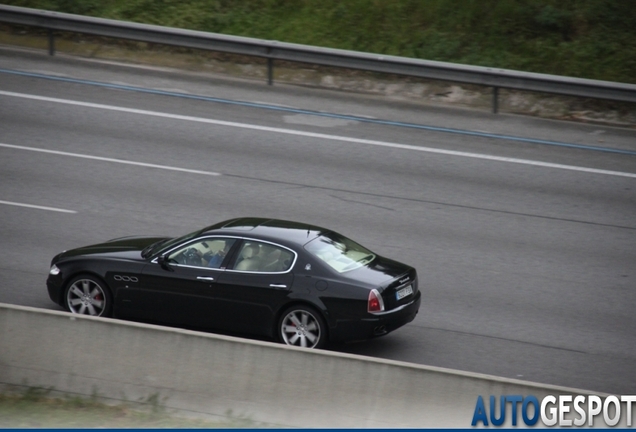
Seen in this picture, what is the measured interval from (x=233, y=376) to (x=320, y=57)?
13.6 m

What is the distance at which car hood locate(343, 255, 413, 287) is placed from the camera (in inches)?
397

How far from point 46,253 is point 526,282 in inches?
271

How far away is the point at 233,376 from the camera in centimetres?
871

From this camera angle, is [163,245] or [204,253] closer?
[204,253]

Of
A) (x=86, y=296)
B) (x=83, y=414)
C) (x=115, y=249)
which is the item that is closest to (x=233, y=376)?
(x=83, y=414)

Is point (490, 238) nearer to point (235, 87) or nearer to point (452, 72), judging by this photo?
point (452, 72)

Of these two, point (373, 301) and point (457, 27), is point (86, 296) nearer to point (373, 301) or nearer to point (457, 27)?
point (373, 301)

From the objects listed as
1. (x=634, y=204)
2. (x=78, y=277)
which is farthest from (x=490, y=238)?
(x=78, y=277)

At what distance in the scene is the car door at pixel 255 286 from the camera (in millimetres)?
10234

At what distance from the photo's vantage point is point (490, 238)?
46.2ft

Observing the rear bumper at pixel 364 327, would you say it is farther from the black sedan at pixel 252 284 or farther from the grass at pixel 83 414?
the grass at pixel 83 414

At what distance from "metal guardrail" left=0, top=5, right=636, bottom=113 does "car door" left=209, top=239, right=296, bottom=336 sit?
37.3 ft

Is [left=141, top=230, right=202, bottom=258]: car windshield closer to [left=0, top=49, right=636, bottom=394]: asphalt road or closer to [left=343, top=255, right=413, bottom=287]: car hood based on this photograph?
[left=0, top=49, right=636, bottom=394]: asphalt road

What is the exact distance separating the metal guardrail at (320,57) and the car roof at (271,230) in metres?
10.6
